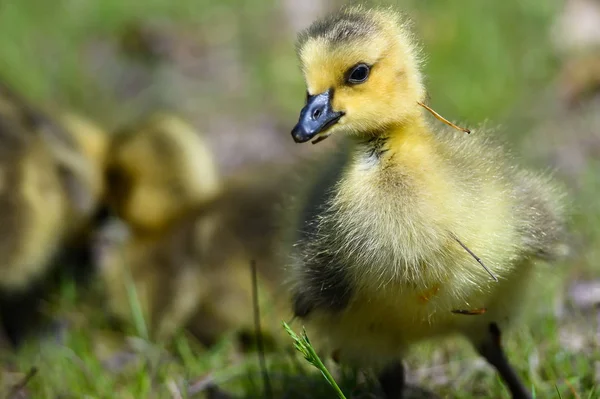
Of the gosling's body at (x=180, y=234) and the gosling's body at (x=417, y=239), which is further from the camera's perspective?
the gosling's body at (x=180, y=234)

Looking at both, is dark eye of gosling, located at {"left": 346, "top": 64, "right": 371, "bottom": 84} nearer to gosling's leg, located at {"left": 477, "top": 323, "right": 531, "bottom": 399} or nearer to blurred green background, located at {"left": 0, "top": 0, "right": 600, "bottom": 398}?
gosling's leg, located at {"left": 477, "top": 323, "right": 531, "bottom": 399}

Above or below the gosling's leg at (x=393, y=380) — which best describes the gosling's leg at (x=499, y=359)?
above

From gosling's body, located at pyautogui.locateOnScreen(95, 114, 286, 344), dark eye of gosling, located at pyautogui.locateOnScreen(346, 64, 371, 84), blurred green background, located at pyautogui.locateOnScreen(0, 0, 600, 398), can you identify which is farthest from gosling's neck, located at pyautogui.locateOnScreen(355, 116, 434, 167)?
blurred green background, located at pyautogui.locateOnScreen(0, 0, 600, 398)

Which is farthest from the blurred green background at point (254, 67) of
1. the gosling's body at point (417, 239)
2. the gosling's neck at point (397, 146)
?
the gosling's neck at point (397, 146)

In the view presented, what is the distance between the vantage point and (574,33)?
4.75 metres

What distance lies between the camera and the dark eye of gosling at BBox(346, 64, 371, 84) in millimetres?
1636

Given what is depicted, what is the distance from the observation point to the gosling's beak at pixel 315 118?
1597mm

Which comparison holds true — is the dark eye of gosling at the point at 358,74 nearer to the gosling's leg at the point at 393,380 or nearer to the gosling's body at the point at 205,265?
the gosling's leg at the point at 393,380

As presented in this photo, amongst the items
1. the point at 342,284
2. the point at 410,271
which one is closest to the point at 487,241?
the point at 410,271

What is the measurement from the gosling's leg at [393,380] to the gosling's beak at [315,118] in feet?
→ 2.21

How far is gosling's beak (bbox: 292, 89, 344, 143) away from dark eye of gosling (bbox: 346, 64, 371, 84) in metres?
0.05

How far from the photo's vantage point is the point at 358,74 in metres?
1.65

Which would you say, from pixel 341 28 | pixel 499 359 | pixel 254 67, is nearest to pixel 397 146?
pixel 341 28

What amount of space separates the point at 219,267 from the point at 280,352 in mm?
567
